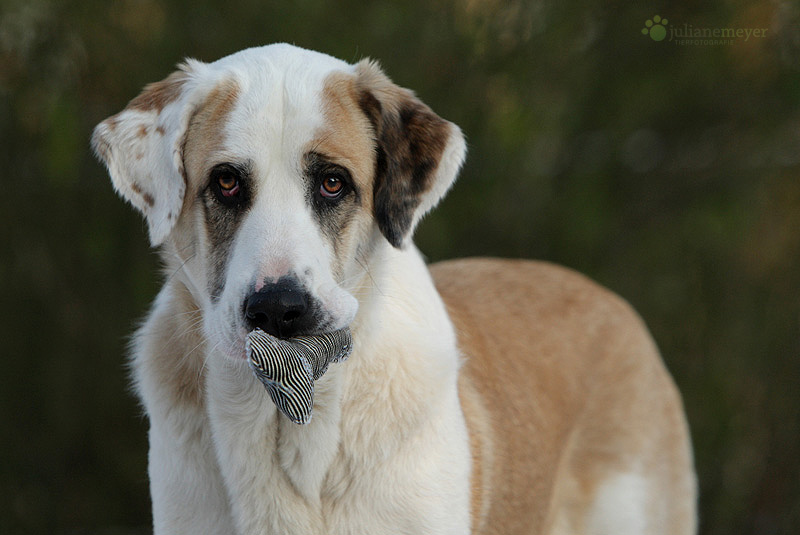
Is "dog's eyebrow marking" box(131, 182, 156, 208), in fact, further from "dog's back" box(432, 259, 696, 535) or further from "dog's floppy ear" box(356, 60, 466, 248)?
"dog's back" box(432, 259, 696, 535)

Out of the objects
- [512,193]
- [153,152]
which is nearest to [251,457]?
[153,152]

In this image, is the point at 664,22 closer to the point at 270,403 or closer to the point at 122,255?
the point at 122,255

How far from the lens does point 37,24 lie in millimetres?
5516

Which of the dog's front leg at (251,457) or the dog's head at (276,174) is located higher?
the dog's head at (276,174)

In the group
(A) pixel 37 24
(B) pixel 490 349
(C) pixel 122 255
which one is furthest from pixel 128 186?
(A) pixel 37 24

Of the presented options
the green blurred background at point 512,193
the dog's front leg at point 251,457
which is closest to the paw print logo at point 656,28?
the green blurred background at point 512,193

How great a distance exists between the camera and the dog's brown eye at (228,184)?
2.50 m

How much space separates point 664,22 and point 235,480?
4278 mm

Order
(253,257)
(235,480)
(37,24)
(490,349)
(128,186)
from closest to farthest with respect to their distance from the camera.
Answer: (253,257) < (235,480) < (128,186) < (490,349) < (37,24)

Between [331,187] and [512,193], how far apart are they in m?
3.28

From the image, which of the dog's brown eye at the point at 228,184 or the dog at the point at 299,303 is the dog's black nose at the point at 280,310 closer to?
the dog at the point at 299,303

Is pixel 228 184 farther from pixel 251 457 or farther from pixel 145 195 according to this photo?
pixel 251 457

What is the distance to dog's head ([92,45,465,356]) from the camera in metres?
2.33

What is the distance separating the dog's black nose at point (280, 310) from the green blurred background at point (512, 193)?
11.3ft
